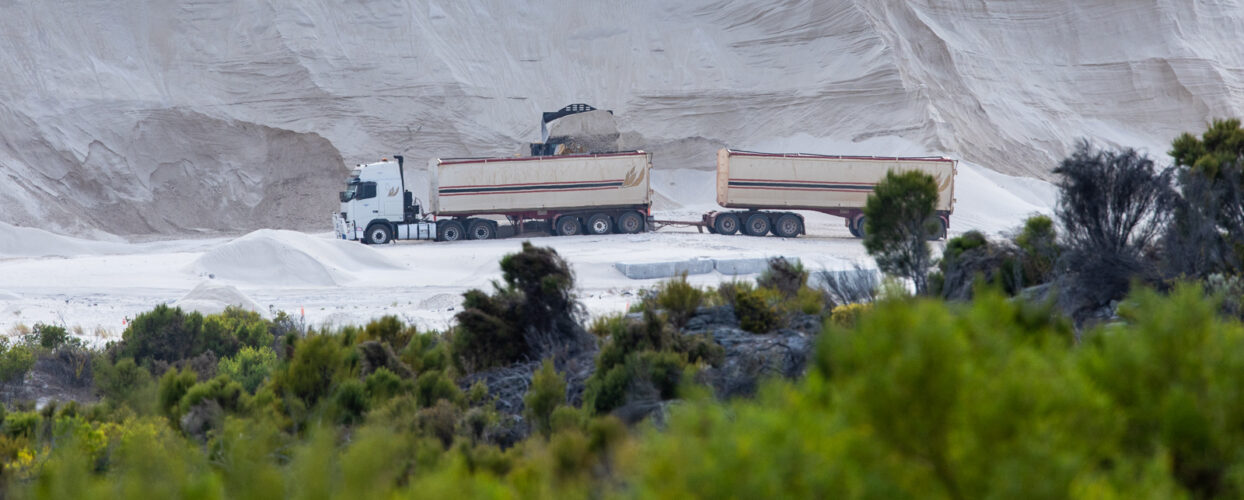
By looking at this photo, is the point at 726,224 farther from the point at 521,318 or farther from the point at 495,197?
the point at 521,318

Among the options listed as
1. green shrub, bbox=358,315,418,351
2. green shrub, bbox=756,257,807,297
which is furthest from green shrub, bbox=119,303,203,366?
green shrub, bbox=756,257,807,297

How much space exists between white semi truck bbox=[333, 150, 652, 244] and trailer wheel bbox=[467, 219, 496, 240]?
31 mm

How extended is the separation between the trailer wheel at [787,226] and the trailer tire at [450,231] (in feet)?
32.0

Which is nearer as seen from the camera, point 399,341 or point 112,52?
point 399,341

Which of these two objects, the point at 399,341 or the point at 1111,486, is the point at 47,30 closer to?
the point at 399,341

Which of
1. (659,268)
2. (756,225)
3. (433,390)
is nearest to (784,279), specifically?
(433,390)

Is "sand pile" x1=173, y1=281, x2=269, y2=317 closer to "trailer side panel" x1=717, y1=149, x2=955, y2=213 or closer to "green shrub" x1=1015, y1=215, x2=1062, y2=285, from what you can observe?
"green shrub" x1=1015, y1=215, x2=1062, y2=285

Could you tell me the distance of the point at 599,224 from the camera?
3059 centimetres

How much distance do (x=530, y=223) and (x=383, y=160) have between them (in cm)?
508

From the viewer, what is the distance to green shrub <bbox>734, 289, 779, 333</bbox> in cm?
902

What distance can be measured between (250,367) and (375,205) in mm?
19865

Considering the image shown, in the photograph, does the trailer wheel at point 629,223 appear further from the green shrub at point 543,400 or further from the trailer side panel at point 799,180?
the green shrub at point 543,400

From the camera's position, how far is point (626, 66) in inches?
1860

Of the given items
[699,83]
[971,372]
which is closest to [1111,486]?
[971,372]
